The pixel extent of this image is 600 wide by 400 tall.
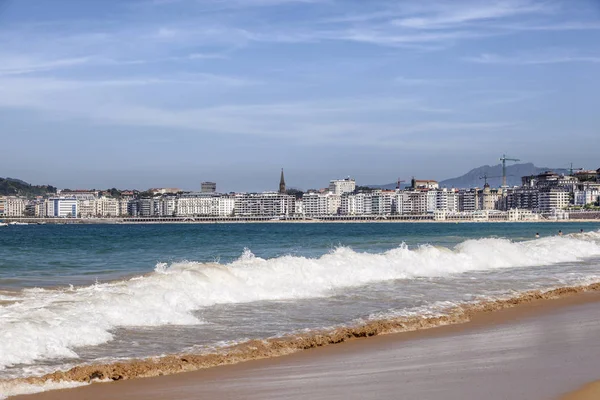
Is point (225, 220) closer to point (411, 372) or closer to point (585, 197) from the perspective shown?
point (585, 197)

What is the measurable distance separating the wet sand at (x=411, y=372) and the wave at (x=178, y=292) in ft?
6.57

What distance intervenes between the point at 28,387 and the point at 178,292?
19.9 ft

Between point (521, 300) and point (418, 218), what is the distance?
169 metres

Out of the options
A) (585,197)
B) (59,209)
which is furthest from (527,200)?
(59,209)

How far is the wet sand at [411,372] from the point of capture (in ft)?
21.0

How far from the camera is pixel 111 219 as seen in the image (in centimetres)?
18050

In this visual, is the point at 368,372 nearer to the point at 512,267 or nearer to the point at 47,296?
the point at 47,296

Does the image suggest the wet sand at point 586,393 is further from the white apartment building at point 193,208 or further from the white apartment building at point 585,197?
the white apartment building at point 585,197

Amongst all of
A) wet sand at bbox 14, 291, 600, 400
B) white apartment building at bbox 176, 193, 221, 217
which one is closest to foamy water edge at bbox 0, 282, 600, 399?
wet sand at bbox 14, 291, 600, 400

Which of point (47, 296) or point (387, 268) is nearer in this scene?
point (47, 296)

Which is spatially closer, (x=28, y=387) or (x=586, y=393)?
(x=586, y=393)

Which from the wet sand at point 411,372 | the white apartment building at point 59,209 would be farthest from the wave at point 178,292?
the white apartment building at point 59,209

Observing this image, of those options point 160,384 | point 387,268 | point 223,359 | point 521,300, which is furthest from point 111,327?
point 387,268

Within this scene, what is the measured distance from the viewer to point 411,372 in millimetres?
7207
